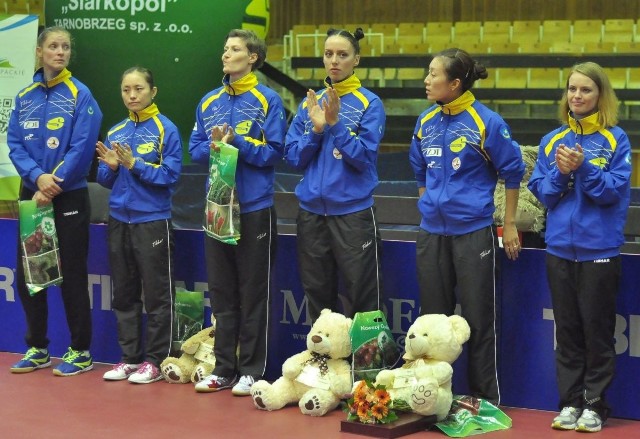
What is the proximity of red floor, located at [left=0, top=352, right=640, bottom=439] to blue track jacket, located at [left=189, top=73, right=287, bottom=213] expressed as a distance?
39.6 inches

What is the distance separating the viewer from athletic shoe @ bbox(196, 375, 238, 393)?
507 centimetres

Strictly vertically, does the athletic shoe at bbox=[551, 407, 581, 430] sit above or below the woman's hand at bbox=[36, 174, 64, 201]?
below

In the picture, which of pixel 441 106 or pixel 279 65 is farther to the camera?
pixel 279 65

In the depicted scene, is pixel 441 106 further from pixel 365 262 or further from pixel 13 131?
pixel 13 131

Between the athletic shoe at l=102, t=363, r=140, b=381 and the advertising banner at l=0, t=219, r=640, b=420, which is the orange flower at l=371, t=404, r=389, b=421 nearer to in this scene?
the advertising banner at l=0, t=219, r=640, b=420

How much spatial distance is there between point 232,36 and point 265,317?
143 centimetres

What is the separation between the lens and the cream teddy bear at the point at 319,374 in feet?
15.4

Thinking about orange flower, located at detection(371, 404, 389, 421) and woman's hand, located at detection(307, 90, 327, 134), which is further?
woman's hand, located at detection(307, 90, 327, 134)

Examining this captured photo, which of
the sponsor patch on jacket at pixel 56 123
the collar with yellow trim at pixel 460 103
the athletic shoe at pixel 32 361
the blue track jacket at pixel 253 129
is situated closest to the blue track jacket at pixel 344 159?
the blue track jacket at pixel 253 129

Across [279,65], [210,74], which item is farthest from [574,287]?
[279,65]

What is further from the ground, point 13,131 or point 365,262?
point 13,131

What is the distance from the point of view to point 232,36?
5.14 meters

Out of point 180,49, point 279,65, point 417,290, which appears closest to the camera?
point 417,290

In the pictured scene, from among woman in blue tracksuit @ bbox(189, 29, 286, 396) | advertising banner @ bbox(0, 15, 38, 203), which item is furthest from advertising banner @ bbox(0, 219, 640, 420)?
advertising banner @ bbox(0, 15, 38, 203)
